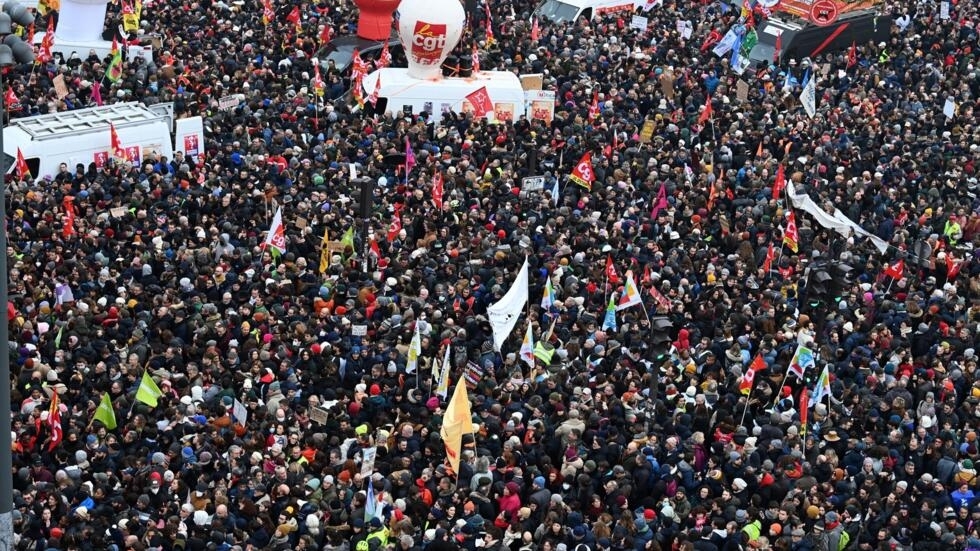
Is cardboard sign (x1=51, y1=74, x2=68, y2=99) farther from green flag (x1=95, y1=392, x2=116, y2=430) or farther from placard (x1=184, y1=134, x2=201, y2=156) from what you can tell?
green flag (x1=95, y1=392, x2=116, y2=430)

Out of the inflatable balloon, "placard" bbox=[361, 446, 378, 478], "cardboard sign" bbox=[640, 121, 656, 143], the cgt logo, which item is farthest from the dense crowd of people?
the cgt logo

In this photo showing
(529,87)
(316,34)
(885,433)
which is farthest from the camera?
(316,34)

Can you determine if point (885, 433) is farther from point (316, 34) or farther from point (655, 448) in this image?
point (316, 34)

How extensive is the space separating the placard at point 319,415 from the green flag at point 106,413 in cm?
228

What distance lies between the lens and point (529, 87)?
3466 centimetres

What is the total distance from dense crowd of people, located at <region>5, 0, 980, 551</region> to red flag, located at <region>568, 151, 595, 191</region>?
411 mm

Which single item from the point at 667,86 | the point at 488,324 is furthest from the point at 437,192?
the point at 667,86

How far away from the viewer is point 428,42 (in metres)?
34.3

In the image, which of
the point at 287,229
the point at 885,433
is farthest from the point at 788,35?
the point at 885,433

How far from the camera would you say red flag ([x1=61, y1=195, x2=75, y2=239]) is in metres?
26.3

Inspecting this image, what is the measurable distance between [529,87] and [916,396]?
1328cm

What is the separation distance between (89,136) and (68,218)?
3.36 metres

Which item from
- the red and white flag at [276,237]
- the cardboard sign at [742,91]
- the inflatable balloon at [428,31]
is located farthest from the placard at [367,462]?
the cardboard sign at [742,91]

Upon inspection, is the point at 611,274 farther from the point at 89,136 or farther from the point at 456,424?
the point at 89,136
